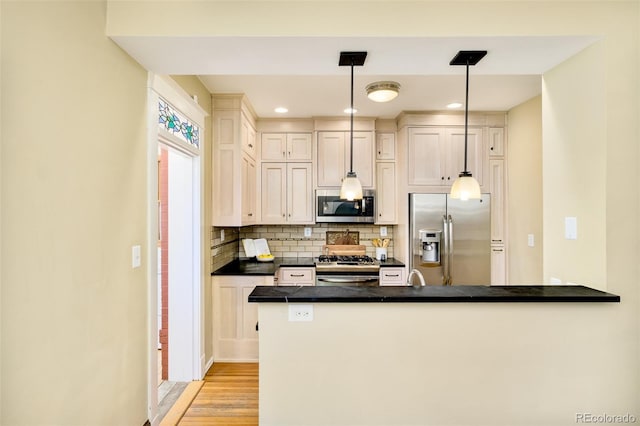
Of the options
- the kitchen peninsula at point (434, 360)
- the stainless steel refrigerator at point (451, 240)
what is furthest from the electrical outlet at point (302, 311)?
the stainless steel refrigerator at point (451, 240)

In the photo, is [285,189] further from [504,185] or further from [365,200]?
[504,185]

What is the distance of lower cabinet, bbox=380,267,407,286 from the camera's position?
3553 mm

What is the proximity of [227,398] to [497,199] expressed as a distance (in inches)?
131

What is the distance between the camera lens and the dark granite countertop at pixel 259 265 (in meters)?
3.18

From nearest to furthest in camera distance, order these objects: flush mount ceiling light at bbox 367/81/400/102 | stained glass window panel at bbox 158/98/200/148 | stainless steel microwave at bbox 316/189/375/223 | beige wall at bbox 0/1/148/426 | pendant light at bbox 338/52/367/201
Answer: beige wall at bbox 0/1/148/426, pendant light at bbox 338/52/367/201, stained glass window panel at bbox 158/98/200/148, flush mount ceiling light at bbox 367/81/400/102, stainless steel microwave at bbox 316/189/375/223

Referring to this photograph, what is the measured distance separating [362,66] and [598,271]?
63.8 inches

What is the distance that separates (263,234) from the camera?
4223 millimetres

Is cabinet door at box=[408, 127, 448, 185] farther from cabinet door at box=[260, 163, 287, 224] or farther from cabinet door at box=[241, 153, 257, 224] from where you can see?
cabinet door at box=[241, 153, 257, 224]

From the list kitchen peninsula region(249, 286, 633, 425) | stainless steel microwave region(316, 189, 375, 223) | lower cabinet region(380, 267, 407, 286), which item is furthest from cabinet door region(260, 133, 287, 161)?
kitchen peninsula region(249, 286, 633, 425)

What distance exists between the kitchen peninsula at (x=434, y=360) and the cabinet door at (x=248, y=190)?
185cm

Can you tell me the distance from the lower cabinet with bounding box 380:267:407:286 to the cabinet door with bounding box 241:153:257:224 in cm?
154

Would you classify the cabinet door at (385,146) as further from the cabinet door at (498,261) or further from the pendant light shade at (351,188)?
the pendant light shade at (351,188)

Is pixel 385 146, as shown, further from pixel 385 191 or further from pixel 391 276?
pixel 391 276

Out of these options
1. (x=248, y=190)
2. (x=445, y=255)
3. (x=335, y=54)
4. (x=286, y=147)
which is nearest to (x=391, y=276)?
(x=445, y=255)
